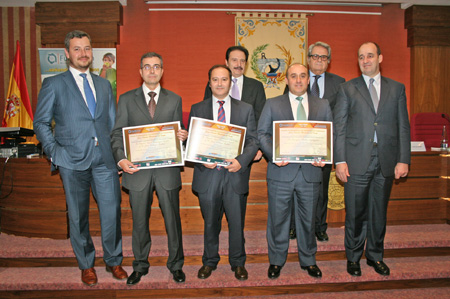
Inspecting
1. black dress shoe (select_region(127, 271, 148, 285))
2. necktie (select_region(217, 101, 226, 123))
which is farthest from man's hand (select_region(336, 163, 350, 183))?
black dress shoe (select_region(127, 271, 148, 285))

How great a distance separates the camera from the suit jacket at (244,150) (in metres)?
2.52

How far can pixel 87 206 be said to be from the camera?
257 centimetres

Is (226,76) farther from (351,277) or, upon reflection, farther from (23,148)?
(23,148)

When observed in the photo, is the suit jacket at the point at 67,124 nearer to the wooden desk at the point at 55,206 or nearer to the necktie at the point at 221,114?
the necktie at the point at 221,114

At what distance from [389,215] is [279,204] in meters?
1.80

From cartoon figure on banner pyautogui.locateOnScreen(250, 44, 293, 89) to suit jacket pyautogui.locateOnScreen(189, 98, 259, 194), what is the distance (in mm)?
3605

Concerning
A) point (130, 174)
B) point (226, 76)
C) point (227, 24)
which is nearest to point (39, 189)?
point (130, 174)

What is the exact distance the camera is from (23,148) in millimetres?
3545

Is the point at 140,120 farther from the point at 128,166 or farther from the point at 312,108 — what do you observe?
the point at 312,108

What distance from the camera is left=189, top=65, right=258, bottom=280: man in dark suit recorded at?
250cm

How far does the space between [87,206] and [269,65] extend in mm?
4394

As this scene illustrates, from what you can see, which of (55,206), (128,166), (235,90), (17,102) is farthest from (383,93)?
(17,102)

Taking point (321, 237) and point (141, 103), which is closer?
point (141, 103)

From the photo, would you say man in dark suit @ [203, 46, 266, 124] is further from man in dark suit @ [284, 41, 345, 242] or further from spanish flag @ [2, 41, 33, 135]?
spanish flag @ [2, 41, 33, 135]
